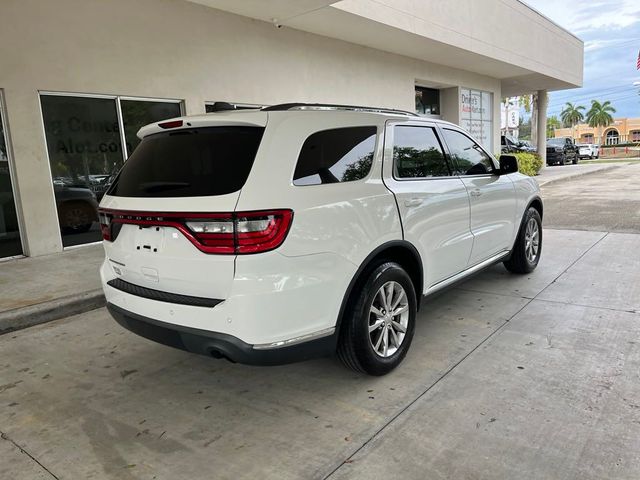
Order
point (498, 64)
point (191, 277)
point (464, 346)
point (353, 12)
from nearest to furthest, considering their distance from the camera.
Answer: point (191, 277) < point (464, 346) < point (353, 12) < point (498, 64)

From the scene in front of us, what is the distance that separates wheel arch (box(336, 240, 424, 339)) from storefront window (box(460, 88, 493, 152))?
1597cm

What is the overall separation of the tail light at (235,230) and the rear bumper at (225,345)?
1.69ft

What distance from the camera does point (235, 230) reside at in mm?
2650

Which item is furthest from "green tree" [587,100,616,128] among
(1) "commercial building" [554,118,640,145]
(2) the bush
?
(2) the bush

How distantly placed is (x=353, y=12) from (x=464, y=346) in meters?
8.71

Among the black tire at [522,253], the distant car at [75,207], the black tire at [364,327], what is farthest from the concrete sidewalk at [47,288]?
the black tire at [522,253]

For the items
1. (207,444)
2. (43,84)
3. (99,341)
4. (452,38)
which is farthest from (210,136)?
(452,38)

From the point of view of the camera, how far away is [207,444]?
282 centimetres

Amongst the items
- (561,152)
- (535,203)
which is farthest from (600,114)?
(535,203)

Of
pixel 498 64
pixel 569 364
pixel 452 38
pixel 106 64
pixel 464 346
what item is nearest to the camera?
pixel 569 364

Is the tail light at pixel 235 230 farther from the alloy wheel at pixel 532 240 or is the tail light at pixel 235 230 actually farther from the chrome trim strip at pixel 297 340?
the alloy wheel at pixel 532 240

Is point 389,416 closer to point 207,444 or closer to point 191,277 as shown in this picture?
point 207,444

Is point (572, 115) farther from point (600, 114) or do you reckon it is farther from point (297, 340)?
point (297, 340)

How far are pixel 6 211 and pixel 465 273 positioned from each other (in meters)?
7.12
